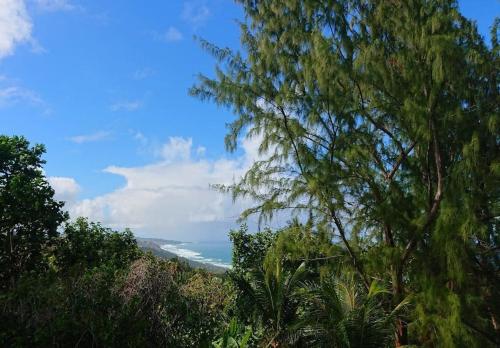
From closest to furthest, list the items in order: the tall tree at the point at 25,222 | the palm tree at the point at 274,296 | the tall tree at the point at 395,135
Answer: the tall tree at the point at 395,135
the palm tree at the point at 274,296
the tall tree at the point at 25,222

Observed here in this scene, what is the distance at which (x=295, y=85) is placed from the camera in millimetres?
6809

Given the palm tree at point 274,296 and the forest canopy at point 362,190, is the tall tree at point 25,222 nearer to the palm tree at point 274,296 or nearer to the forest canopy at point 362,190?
the forest canopy at point 362,190

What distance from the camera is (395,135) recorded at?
289 inches

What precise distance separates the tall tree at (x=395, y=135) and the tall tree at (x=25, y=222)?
6.18 metres

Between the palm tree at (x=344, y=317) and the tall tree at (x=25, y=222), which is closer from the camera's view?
the palm tree at (x=344, y=317)

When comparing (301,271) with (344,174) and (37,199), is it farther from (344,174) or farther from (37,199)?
(37,199)

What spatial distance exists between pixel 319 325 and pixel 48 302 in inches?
162

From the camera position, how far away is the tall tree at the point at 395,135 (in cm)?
603

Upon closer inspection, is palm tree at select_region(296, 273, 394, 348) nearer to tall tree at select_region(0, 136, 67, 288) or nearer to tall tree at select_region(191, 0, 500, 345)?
tall tree at select_region(191, 0, 500, 345)

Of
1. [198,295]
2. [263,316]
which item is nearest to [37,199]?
[198,295]

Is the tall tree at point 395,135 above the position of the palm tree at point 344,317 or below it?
above

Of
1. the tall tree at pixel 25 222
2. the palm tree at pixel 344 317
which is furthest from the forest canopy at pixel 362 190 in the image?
the tall tree at pixel 25 222

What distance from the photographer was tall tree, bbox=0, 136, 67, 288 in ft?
34.1

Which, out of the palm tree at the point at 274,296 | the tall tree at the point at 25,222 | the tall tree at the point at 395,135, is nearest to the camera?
the tall tree at the point at 395,135
